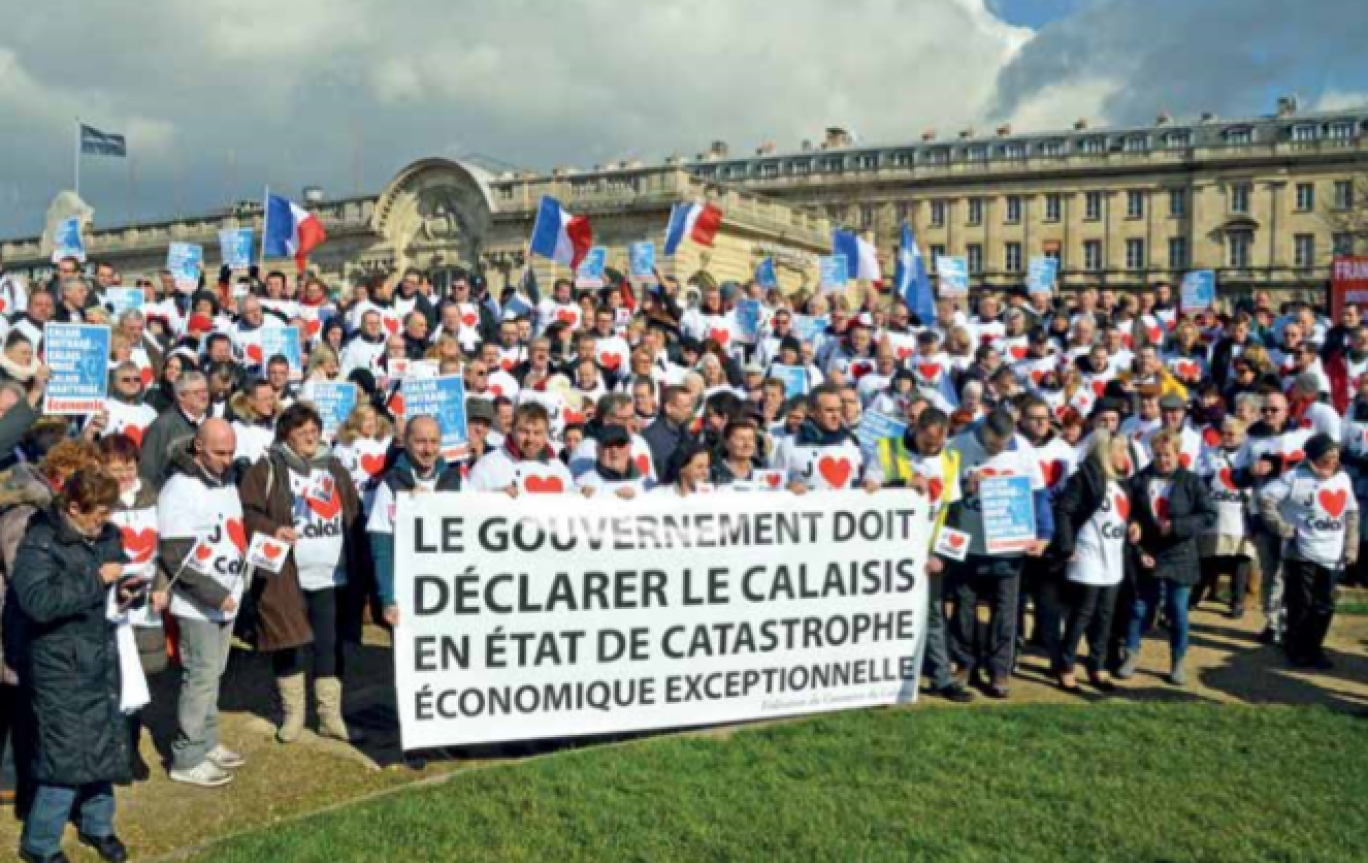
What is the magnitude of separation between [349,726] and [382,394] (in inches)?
199

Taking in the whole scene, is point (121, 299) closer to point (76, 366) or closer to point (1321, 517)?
point (76, 366)

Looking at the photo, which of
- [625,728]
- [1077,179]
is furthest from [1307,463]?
[1077,179]

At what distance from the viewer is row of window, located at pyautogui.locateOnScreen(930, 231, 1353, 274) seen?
266ft

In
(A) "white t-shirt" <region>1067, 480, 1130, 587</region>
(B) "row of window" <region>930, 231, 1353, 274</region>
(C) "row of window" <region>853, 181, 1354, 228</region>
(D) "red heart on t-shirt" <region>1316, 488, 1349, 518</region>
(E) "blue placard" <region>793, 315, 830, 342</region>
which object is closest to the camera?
(A) "white t-shirt" <region>1067, 480, 1130, 587</region>

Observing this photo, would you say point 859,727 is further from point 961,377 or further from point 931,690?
point 961,377

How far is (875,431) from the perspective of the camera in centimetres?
889

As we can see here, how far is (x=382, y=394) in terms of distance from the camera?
12.1 m

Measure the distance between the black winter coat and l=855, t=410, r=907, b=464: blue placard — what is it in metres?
5.21

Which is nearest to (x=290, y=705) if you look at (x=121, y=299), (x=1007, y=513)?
(x=1007, y=513)

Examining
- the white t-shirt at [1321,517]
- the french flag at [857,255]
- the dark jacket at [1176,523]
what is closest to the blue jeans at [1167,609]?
the dark jacket at [1176,523]

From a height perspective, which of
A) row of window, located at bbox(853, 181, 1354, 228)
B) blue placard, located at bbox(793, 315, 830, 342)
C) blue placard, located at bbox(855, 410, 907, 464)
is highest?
row of window, located at bbox(853, 181, 1354, 228)

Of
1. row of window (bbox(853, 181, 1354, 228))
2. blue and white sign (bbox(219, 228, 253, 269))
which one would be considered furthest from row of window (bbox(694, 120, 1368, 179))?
blue and white sign (bbox(219, 228, 253, 269))

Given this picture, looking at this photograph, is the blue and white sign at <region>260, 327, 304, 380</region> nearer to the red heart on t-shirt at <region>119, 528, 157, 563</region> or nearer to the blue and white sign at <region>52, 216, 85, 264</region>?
the red heart on t-shirt at <region>119, 528, 157, 563</region>

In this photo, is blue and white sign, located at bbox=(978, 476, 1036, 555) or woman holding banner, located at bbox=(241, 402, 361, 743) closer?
woman holding banner, located at bbox=(241, 402, 361, 743)
